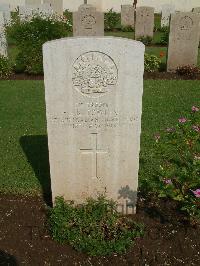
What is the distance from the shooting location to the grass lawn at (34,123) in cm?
507

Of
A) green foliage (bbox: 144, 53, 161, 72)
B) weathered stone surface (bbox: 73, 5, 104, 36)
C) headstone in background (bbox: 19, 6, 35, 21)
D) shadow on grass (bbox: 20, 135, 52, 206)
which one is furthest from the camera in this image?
headstone in background (bbox: 19, 6, 35, 21)

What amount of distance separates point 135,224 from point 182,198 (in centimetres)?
55

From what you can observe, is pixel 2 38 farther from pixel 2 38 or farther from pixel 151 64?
pixel 151 64

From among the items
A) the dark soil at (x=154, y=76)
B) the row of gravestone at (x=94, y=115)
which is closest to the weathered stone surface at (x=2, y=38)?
the dark soil at (x=154, y=76)

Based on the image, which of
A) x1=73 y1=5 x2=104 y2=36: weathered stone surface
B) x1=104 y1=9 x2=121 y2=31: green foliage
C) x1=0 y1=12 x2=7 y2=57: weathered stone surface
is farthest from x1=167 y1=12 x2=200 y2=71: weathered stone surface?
x1=104 y1=9 x2=121 y2=31: green foliage

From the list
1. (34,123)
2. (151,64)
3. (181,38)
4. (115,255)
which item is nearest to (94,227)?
(115,255)

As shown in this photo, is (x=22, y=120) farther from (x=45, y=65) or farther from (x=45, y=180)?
(x=45, y=65)

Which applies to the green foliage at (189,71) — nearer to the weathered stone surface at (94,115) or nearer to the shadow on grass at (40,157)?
the shadow on grass at (40,157)

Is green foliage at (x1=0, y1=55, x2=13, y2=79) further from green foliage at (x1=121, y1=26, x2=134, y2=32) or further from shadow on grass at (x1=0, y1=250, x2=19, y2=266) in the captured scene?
green foliage at (x1=121, y1=26, x2=134, y2=32)

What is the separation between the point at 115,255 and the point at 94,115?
53.0 inches

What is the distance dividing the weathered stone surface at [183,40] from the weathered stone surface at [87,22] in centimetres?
279

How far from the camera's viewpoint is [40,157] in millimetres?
5691

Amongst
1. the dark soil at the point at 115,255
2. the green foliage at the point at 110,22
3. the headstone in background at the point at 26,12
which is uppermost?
the headstone in background at the point at 26,12

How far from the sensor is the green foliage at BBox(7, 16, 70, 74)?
10789 mm
